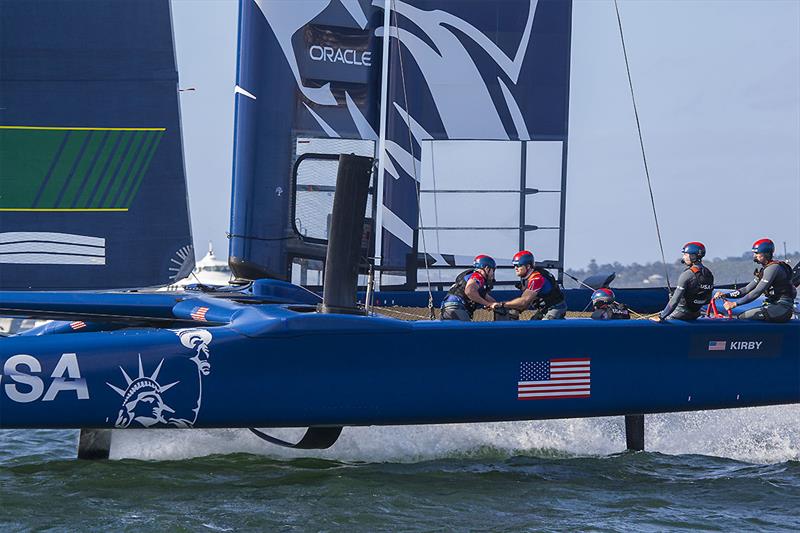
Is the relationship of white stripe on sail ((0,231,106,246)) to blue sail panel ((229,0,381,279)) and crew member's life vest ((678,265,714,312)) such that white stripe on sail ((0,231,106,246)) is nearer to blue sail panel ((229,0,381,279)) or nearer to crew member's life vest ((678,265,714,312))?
blue sail panel ((229,0,381,279))

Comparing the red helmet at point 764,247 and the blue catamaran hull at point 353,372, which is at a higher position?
the red helmet at point 764,247

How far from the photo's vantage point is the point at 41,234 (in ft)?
28.1

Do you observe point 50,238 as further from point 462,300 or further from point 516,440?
point 516,440

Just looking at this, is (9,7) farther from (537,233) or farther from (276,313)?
(537,233)

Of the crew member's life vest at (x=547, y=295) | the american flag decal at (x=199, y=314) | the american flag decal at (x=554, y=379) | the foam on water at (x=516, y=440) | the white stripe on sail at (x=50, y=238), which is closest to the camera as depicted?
the american flag decal at (x=554, y=379)

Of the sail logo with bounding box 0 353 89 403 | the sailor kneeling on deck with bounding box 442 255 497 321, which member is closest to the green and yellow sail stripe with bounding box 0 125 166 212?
the sail logo with bounding box 0 353 89 403

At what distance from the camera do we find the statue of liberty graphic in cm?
639

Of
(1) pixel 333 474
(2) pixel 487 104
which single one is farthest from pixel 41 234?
(2) pixel 487 104

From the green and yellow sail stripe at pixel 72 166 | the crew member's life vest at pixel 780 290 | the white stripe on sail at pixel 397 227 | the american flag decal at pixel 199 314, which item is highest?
the green and yellow sail stripe at pixel 72 166

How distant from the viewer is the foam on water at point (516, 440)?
24.7 feet

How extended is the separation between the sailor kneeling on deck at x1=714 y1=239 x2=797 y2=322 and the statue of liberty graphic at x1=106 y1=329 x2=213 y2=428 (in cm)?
363

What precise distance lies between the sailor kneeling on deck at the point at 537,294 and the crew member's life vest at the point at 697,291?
0.90 m

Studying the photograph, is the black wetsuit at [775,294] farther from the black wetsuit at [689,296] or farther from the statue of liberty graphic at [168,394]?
the statue of liberty graphic at [168,394]

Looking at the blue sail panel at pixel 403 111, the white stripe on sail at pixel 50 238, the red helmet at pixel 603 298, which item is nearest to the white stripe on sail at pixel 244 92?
the blue sail panel at pixel 403 111
